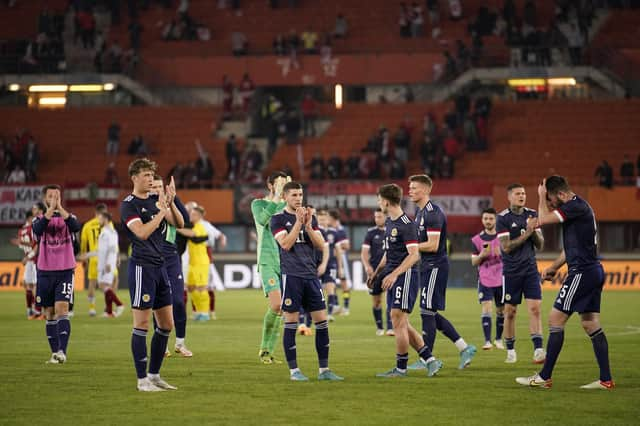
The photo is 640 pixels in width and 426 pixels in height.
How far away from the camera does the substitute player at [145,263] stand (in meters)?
11.7

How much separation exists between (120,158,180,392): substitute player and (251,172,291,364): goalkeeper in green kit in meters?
2.70

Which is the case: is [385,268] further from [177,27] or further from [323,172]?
[177,27]

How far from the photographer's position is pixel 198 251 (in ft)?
73.4

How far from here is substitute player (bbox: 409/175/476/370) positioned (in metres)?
13.7

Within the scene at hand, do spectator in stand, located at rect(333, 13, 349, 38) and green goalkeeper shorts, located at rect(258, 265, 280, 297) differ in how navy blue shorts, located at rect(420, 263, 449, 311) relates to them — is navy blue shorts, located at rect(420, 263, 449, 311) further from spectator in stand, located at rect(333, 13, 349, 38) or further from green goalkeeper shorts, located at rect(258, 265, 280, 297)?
spectator in stand, located at rect(333, 13, 349, 38)

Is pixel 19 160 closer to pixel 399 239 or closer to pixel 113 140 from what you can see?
pixel 113 140

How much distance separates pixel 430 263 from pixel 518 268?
187cm

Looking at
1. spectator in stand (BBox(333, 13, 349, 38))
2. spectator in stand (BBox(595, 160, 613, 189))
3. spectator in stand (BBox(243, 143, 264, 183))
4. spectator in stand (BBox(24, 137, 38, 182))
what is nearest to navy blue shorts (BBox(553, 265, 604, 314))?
spectator in stand (BBox(595, 160, 613, 189))

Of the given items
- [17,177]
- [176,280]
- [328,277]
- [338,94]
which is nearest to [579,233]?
[176,280]

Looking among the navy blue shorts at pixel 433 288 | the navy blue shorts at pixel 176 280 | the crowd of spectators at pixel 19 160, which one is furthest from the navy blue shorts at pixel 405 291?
the crowd of spectators at pixel 19 160

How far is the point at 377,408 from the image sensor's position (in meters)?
10.8

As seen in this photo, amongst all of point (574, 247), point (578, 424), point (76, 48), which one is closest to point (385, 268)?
point (574, 247)

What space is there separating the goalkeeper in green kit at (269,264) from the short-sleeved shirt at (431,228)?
194 cm

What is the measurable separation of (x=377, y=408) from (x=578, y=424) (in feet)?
6.44
